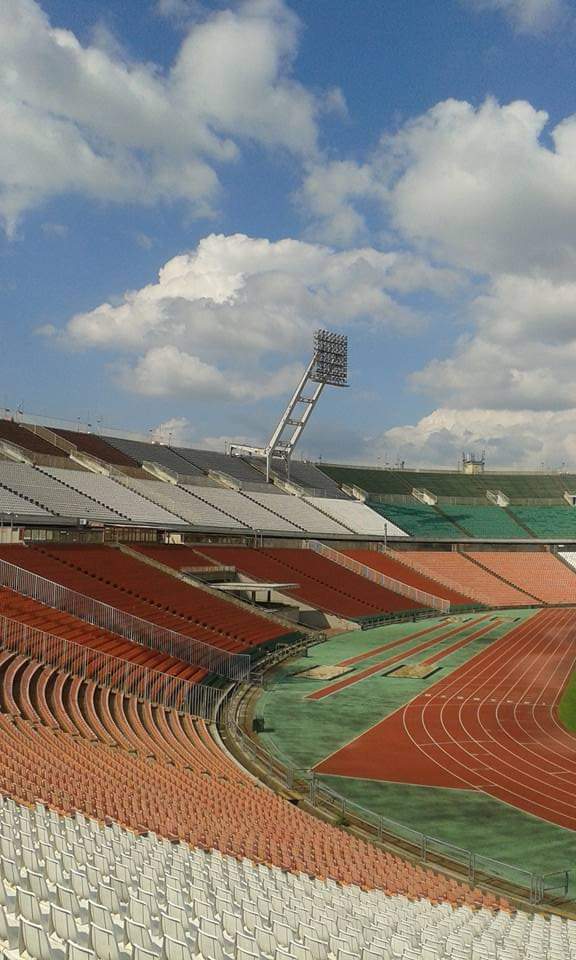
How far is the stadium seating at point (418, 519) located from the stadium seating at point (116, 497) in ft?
92.4

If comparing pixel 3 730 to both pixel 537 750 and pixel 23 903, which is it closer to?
pixel 23 903

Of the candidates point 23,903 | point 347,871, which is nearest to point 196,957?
point 23,903

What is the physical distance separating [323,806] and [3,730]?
7.38 metres

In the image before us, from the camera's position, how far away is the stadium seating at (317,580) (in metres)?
47.1

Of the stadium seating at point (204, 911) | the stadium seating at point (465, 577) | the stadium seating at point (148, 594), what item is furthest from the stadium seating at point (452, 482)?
the stadium seating at point (204, 911)

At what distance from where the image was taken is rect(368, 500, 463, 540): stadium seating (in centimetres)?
7244

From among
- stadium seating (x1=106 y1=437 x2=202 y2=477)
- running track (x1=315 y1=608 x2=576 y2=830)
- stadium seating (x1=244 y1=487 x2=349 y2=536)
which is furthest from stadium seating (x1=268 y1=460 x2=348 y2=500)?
running track (x1=315 y1=608 x2=576 y2=830)

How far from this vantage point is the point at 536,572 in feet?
223

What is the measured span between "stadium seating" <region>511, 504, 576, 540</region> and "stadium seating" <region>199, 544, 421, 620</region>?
93.5ft

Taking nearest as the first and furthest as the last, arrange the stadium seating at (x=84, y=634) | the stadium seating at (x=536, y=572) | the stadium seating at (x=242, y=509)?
1. the stadium seating at (x=84, y=634)
2. the stadium seating at (x=242, y=509)
3. the stadium seating at (x=536, y=572)

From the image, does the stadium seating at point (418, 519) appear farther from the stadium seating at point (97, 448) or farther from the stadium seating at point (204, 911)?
the stadium seating at point (204, 911)

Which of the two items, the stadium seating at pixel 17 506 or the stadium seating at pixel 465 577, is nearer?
the stadium seating at pixel 17 506

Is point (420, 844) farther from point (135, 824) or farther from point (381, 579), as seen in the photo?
point (381, 579)

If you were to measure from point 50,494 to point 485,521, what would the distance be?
157ft
